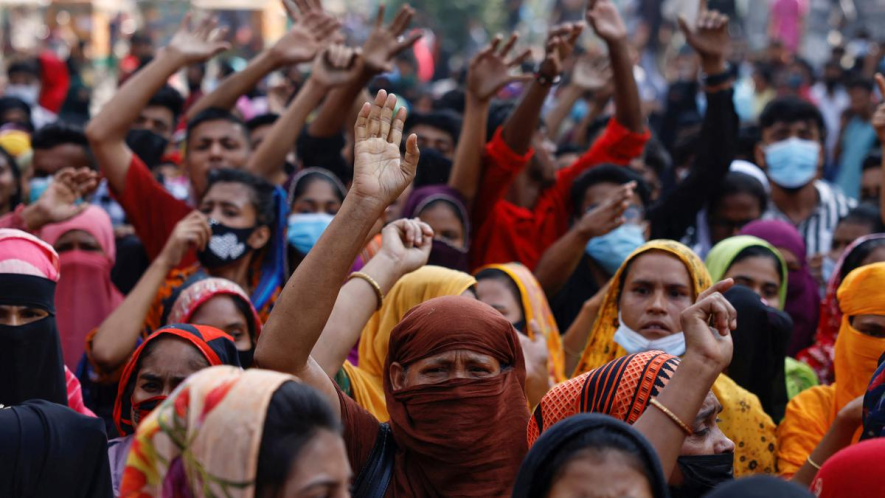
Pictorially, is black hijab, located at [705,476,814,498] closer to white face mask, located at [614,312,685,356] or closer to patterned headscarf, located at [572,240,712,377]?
white face mask, located at [614,312,685,356]

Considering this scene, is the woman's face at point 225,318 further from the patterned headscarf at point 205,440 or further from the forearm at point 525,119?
the patterned headscarf at point 205,440

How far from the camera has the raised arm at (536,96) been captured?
4.81m

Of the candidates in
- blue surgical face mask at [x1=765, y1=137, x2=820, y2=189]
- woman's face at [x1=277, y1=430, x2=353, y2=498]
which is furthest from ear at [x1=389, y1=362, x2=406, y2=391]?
blue surgical face mask at [x1=765, y1=137, x2=820, y2=189]

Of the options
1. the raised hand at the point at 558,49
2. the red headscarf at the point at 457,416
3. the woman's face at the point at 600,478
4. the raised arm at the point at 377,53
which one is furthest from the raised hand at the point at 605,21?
the woman's face at the point at 600,478

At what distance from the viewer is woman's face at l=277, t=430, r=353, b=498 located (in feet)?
5.83

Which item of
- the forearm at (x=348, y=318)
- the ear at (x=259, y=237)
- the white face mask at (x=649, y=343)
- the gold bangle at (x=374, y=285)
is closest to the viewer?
the forearm at (x=348, y=318)

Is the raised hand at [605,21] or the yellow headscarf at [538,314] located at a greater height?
the raised hand at [605,21]

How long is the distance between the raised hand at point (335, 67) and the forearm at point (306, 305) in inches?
97.9

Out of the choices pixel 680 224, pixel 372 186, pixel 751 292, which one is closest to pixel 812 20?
pixel 680 224

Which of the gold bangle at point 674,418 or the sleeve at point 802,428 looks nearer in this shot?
the gold bangle at point 674,418

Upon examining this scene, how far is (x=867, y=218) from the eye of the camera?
4.85 metres

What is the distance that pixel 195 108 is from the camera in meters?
5.75

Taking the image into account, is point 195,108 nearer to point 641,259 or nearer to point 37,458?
point 641,259

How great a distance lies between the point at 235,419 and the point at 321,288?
0.83m
